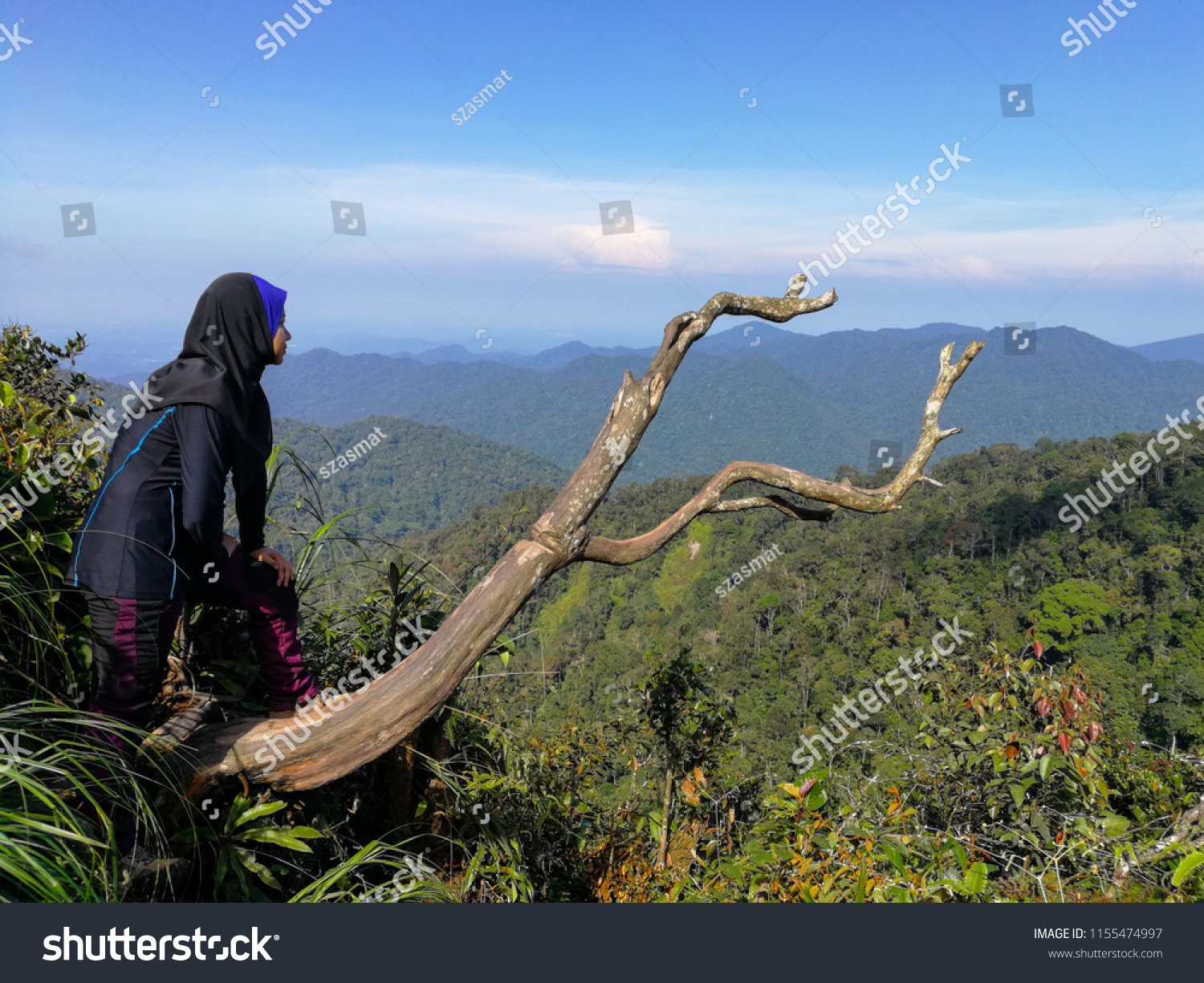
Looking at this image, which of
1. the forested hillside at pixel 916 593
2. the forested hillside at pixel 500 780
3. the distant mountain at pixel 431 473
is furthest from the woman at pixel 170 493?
the distant mountain at pixel 431 473

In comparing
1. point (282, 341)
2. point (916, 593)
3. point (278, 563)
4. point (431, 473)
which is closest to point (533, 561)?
point (278, 563)

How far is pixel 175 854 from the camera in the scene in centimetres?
201

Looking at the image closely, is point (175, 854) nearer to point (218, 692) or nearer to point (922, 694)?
point (218, 692)

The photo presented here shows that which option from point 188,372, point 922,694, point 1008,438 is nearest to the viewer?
point 188,372

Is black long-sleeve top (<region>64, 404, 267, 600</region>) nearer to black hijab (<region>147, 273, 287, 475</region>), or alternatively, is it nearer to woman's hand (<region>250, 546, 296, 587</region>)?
black hijab (<region>147, 273, 287, 475</region>)

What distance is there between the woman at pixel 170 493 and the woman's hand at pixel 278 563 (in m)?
0.17

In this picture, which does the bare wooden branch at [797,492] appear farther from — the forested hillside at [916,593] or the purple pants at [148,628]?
the forested hillside at [916,593]

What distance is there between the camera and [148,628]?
76.8 inches

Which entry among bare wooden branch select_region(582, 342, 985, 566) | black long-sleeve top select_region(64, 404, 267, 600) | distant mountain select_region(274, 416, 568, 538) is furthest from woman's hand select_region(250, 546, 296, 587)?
distant mountain select_region(274, 416, 568, 538)

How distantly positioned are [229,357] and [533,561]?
1.07 metres

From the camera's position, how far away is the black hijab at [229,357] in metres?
1.98
